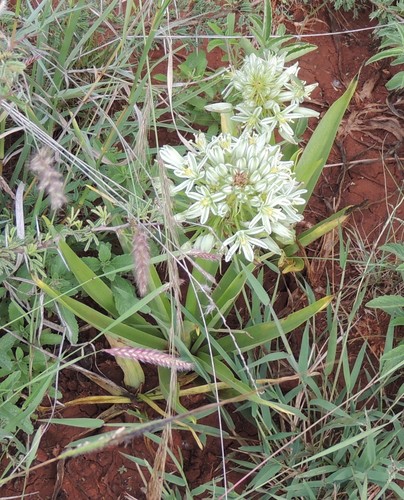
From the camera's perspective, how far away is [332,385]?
1.66m

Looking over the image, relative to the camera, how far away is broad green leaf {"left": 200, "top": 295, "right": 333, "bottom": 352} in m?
1.35

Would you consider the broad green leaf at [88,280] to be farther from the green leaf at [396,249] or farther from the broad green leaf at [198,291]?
the green leaf at [396,249]

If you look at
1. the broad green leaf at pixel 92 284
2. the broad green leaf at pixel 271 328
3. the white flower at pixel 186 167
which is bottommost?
the broad green leaf at pixel 271 328

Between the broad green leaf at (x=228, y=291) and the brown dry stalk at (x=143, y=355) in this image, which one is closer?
the brown dry stalk at (x=143, y=355)

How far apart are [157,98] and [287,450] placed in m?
1.05

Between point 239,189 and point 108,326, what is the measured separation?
0.39 m

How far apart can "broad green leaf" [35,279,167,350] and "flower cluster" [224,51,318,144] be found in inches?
20.3

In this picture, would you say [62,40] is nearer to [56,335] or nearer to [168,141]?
[168,141]

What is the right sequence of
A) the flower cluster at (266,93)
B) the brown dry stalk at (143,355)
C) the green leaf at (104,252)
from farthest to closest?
the green leaf at (104,252), the flower cluster at (266,93), the brown dry stalk at (143,355)

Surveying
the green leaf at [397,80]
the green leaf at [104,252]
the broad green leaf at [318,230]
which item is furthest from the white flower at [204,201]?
the green leaf at [397,80]

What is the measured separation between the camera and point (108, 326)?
1.25 meters

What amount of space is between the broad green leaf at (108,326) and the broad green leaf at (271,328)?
0.19 meters

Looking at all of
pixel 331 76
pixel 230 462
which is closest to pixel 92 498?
pixel 230 462

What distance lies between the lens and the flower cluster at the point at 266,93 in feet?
4.26
